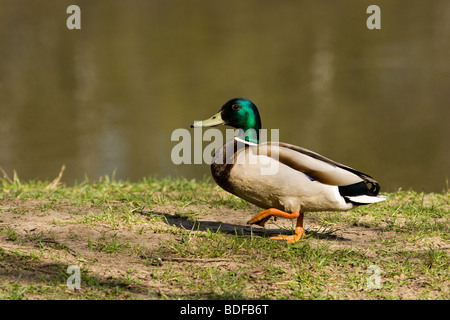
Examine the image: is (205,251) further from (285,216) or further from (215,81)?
(215,81)

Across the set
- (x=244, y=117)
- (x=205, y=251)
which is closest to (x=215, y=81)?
(x=244, y=117)

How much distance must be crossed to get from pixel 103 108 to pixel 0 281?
914cm

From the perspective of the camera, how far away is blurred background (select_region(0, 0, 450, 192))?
32.7 feet

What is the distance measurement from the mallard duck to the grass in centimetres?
23

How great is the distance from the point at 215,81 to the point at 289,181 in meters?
9.89

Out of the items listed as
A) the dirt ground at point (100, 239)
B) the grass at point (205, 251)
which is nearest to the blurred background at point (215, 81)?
the grass at point (205, 251)

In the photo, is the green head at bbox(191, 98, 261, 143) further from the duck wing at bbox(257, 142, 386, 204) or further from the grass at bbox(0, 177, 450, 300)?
the grass at bbox(0, 177, 450, 300)

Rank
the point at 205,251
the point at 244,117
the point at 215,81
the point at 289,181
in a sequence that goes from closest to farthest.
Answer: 1. the point at 205,251
2. the point at 289,181
3. the point at 244,117
4. the point at 215,81

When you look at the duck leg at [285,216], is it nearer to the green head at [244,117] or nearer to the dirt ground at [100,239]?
the dirt ground at [100,239]

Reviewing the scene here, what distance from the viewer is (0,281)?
3.36m

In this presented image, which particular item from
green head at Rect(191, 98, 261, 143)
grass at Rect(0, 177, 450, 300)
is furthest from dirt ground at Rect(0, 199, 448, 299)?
green head at Rect(191, 98, 261, 143)

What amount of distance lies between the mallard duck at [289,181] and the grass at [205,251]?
0.77 ft

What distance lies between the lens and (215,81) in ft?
45.1
